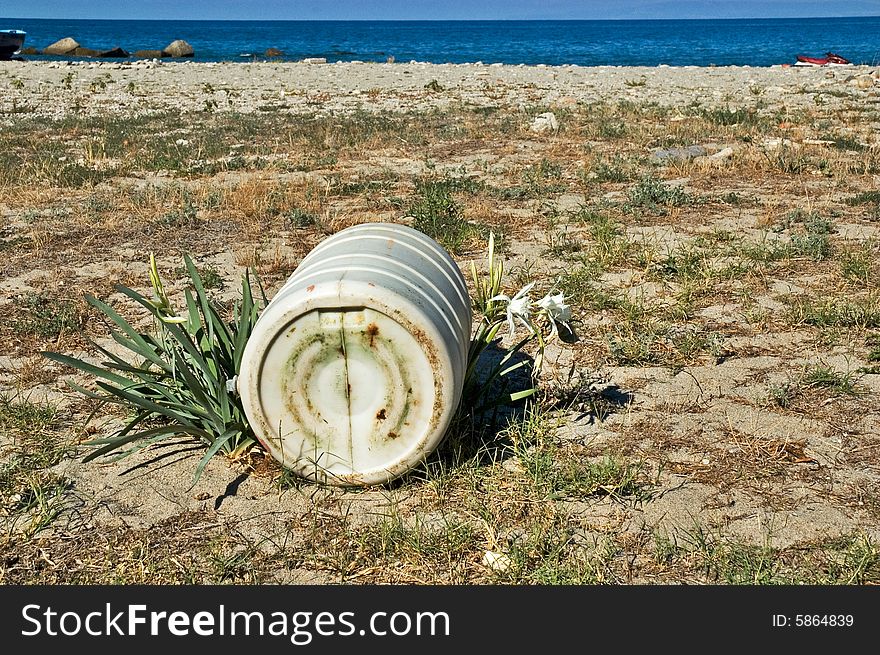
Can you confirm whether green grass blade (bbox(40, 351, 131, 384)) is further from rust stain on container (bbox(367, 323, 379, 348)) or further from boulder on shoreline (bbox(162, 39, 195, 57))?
boulder on shoreline (bbox(162, 39, 195, 57))

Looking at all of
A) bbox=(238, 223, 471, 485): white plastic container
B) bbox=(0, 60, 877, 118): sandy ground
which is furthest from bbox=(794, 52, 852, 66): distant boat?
bbox=(238, 223, 471, 485): white plastic container

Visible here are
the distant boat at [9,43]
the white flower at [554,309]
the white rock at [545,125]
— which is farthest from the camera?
the distant boat at [9,43]

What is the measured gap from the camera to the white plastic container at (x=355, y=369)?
10.9 ft

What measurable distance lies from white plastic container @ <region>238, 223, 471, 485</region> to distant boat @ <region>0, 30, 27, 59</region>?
3413 centimetres

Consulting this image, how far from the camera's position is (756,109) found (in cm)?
1513

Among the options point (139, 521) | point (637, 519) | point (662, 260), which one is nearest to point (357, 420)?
point (139, 521)

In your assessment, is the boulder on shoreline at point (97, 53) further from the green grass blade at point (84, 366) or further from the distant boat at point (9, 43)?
the green grass blade at point (84, 366)

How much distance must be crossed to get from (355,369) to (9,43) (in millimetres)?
35144

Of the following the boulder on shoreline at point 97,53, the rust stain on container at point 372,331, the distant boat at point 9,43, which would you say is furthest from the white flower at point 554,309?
the boulder on shoreline at point 97,53

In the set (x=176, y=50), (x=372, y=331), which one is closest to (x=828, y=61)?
(x=372, y=331)

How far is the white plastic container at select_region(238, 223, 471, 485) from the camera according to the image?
10.9 ft

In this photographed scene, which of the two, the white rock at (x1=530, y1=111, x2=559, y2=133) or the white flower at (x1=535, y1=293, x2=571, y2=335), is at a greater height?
the white rock at (x1=530, y1=111, x2=559, y2=133)

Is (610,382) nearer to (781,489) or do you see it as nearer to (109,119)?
(781,489)

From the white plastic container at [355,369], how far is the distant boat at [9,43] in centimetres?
3413
